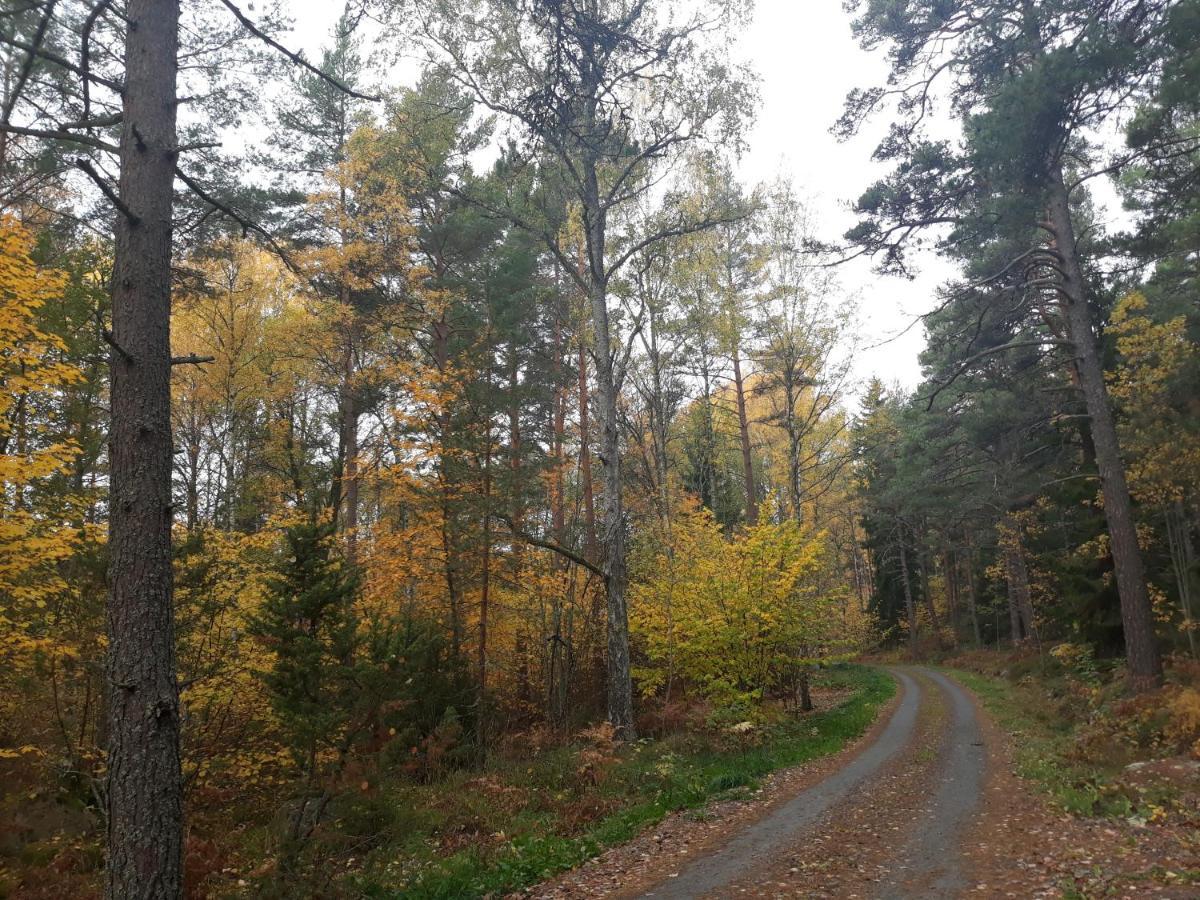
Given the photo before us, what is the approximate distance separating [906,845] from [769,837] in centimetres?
139

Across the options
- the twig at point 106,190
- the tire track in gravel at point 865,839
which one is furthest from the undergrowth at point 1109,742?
the twig at point 106,190

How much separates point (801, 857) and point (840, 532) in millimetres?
45718

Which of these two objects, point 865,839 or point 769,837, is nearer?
point 865,839

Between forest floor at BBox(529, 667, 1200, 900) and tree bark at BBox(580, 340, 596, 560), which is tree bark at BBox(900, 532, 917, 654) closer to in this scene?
tree bark at BBox(580, 340, 596, 560)

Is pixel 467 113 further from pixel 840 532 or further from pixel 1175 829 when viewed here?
pixel 840 532

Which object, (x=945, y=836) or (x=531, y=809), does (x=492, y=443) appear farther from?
(x=945, y=836)

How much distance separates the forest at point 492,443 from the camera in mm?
5969

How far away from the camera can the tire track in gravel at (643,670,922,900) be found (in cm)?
612

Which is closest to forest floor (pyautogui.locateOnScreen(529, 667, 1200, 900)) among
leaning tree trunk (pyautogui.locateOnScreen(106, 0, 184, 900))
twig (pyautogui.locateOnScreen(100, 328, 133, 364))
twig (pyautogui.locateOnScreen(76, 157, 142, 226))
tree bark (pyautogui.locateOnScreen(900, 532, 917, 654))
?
leaning tree trunk (pyautogui.locateOnScreen(106, 0, 184, 900))

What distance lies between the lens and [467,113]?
12406 millimetres

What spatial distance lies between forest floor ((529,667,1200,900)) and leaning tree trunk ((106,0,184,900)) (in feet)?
12.1

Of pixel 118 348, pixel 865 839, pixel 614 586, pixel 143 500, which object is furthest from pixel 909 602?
pixel 118 348

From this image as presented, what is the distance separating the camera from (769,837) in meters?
7.32

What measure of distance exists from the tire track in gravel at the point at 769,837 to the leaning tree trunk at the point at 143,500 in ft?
13.6
